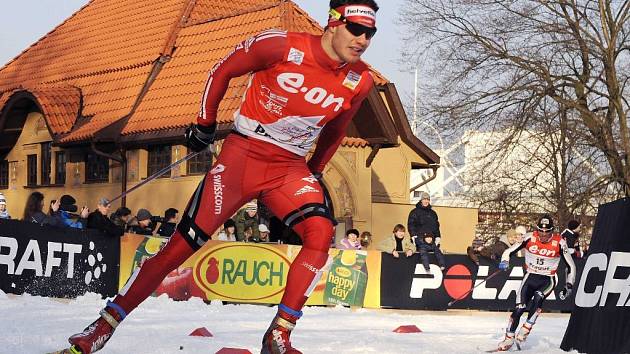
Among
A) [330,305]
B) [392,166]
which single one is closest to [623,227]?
[330,305]

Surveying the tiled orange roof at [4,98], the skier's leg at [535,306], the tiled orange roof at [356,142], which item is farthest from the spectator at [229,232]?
the tiled orange roof at [4,98]

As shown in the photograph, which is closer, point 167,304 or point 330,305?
point 167,304

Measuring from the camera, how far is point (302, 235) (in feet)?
26.0

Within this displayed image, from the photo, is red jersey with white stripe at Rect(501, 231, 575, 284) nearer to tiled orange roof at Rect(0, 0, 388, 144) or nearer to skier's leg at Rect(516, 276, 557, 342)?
skier's leg at Rect(516, 276, 557, 342)

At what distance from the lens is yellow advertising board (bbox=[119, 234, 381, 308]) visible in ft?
64.3

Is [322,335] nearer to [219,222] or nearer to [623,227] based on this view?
[623,227]

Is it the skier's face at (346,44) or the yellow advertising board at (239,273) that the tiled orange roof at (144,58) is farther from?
the skier's face at (346,44)

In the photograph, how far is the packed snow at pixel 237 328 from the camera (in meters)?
10.9

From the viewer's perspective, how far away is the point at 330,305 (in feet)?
72.2

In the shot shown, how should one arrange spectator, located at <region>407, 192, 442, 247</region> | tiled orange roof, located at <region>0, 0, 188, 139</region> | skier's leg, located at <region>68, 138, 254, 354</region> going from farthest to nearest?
tiled orange roof, located at <region>0, 0, 188, 139</region>
spectator, located at <region>407, 192, 442, 247</region>
skier's leg, located at <region>68, 138, 254, 354</region>

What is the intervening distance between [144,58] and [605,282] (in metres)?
25.8

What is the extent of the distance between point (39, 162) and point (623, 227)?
2785 cm

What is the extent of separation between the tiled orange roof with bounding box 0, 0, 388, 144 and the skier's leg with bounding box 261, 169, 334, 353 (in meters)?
21.1

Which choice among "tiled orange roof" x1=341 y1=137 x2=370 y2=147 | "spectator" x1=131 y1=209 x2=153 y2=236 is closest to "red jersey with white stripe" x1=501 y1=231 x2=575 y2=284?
"spectator" x1=131 y1=209 x2=153 y2=236
